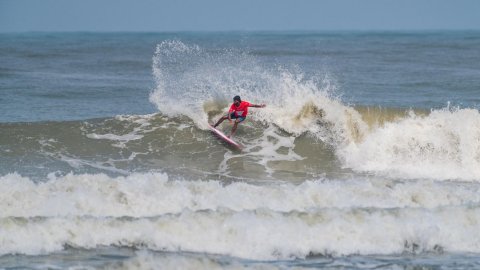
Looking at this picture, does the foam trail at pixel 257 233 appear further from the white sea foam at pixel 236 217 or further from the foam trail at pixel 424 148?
the foam trail at pixel 424 148

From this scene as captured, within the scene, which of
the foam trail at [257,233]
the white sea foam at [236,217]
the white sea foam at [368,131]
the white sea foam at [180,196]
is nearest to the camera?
the foam trail at [257,233]

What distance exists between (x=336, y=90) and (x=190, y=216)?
62.8ft

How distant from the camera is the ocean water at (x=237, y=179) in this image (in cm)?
1011

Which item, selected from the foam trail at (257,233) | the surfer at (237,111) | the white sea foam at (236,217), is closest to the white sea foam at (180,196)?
the white sea foam at (236,217)

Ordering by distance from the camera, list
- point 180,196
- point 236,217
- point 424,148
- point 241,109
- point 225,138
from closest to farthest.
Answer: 1. point 236,217
2. point 180,196
3. point 241,109
4. point 424,148
5. point 225,138

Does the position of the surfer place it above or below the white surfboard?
above

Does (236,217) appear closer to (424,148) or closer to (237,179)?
(237,179)

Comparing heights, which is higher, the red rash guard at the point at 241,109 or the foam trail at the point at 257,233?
the red rash guard at the point at 241,109

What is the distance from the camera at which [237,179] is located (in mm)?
15109

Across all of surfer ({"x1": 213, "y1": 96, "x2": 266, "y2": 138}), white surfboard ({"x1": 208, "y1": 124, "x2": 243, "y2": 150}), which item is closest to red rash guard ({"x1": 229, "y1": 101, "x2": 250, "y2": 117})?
surfer ({"x1": 213, "y1": 96, "x2": 266, "y2": 138})

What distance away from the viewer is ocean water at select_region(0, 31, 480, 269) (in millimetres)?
10109

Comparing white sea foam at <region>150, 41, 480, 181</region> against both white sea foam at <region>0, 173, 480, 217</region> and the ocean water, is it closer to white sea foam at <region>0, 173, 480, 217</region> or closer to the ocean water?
the ocean water

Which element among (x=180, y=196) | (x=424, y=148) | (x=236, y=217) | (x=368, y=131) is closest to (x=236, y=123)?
(x=368, y=131)

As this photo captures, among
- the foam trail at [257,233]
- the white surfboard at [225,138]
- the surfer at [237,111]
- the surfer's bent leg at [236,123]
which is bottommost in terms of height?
the foam trail at [257,233]
